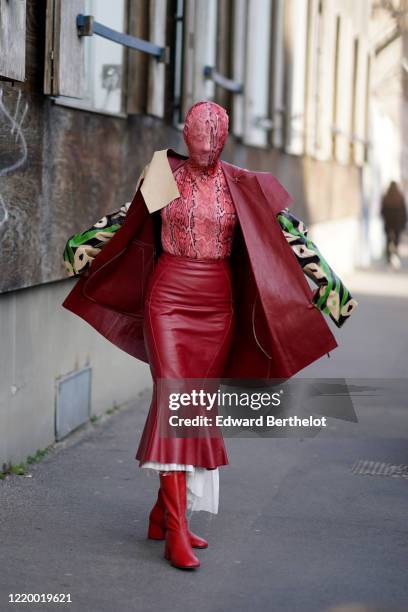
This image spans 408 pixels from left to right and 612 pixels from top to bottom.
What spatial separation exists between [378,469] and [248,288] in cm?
220

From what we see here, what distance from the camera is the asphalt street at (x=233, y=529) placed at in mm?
5016

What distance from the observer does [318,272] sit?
218 inches

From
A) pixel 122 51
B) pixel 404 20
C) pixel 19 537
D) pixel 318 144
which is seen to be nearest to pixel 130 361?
pixel 122 51

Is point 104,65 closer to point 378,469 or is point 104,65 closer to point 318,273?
point 378,469

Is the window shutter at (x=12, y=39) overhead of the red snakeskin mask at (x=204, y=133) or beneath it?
overhead

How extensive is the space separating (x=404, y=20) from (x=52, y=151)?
79.8 feet

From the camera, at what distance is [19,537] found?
5730mm

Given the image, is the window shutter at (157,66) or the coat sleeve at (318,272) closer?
the coat sleeve at (318,272)

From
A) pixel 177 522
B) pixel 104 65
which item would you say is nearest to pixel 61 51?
pixel 104 65

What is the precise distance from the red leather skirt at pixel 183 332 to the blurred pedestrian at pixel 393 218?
66.1 feet

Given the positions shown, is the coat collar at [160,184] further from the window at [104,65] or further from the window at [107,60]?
the window at [104,65]

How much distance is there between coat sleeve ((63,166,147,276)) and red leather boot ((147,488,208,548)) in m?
1.07

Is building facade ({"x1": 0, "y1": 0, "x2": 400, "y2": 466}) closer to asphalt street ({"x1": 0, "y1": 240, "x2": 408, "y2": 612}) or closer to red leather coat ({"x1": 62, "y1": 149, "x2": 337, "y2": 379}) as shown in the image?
asphalt street ({"x1": 0, "y1": 240, "x2": 408, "y2": 612})

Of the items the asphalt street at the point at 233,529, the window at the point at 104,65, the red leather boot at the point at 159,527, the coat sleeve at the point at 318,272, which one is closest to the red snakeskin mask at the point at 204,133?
the coat sleeve at the point at 318,272
